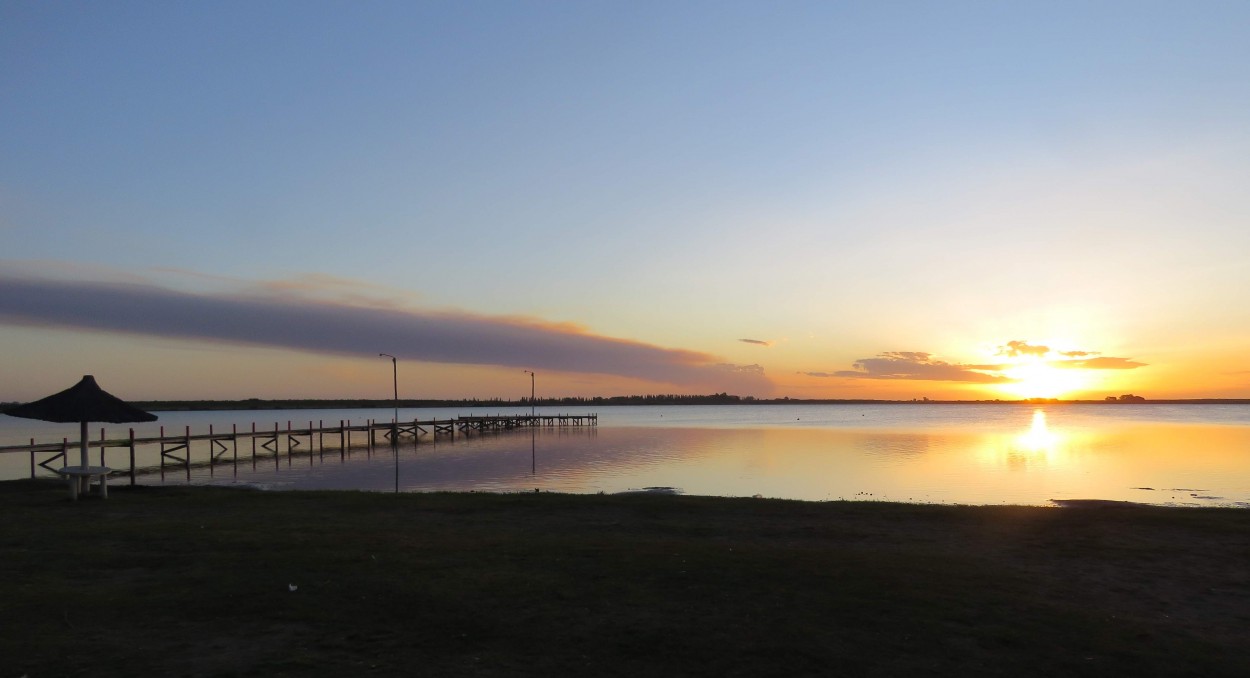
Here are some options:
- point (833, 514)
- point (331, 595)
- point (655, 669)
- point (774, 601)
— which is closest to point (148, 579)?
point (331, 595)

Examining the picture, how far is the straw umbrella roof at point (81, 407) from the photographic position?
856 inches

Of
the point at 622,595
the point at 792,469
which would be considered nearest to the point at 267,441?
the point at 792,469

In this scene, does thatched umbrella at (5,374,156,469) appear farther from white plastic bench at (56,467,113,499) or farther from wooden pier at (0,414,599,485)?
wooden pier at (0,414,599,485)

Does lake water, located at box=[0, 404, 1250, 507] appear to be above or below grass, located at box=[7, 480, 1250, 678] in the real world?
below

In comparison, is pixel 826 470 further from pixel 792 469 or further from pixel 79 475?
pixel 79 475

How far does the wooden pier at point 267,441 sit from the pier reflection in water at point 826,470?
4.35m

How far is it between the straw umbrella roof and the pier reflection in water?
1335cm

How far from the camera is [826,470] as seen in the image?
45406 mm

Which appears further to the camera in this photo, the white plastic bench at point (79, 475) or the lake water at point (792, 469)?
the lake water at point (792, 469)

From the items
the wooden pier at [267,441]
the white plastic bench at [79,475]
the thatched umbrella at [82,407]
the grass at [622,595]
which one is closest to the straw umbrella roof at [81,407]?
the thatched umbrella at [82,407]

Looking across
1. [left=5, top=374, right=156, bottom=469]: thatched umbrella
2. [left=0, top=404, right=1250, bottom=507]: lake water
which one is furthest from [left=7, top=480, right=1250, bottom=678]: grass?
[left=0, top=404, right=1250, bottom=507]: lake water

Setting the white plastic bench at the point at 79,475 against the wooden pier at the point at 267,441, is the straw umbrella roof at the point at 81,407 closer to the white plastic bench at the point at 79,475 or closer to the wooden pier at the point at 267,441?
the white plastic bench at the point at 79,475

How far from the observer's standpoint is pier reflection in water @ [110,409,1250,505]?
113 ft

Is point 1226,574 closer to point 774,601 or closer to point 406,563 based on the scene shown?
point 774,601
